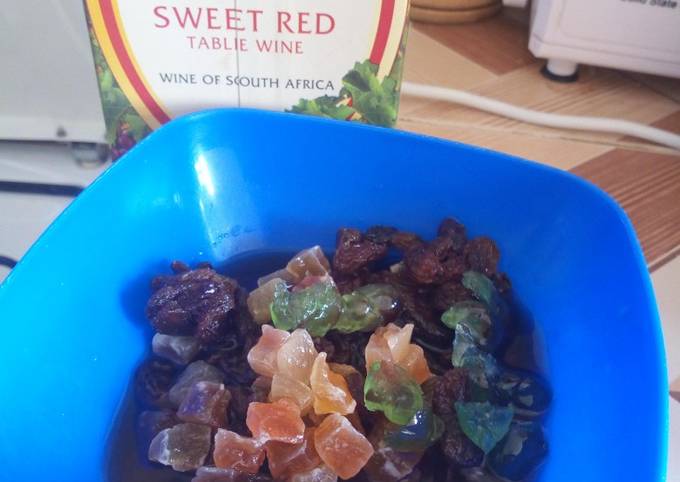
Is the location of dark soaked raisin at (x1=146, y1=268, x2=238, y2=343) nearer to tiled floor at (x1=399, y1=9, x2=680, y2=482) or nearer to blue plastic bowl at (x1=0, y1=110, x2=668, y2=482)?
blue plastic bowl at (x1=0, y1=110, x2=668, y2=482)

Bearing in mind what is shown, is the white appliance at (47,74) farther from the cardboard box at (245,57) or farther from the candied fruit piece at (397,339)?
the candied fruit piece at (397,339)

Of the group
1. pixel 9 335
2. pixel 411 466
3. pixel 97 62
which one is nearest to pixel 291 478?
pixel 411 466

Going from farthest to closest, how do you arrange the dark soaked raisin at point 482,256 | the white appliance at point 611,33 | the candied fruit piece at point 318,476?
1. the white appliance at point 611,33
2. the dark soaked raisin at point 482,256
3. the candied fruit piece at point 318,476

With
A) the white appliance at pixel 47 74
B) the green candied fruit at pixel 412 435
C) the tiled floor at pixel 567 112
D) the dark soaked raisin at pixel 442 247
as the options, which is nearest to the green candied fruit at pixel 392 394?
the green candied fruit at pixel 412 435

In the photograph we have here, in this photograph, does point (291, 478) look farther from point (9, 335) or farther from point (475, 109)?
point (475, 109)

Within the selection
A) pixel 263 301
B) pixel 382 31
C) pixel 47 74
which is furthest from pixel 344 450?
pixel 47 74

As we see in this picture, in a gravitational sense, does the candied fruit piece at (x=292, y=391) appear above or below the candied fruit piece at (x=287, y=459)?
above
